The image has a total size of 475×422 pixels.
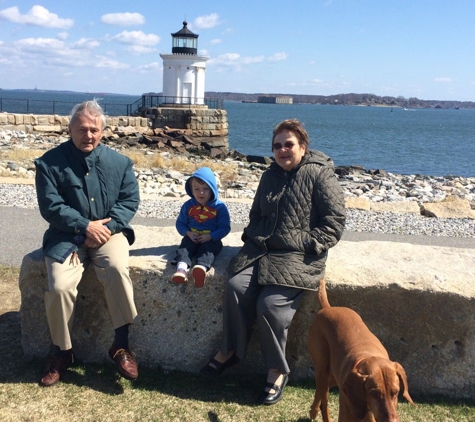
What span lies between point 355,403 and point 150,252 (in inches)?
84.7


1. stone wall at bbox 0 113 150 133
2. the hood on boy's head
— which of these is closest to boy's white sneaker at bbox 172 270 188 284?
the hood on boy's head

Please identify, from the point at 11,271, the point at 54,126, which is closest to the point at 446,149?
the point at 54,126

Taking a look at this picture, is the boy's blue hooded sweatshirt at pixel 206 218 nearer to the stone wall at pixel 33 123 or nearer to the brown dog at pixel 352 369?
the brown dog at pixel 352 369

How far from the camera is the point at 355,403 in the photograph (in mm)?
2701

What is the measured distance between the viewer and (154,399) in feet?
12.4

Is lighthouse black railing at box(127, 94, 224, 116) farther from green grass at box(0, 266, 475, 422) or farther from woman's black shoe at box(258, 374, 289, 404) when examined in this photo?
woman's black shoe at box(258, 374, 289, 404)

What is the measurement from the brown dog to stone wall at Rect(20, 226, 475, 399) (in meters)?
0.50

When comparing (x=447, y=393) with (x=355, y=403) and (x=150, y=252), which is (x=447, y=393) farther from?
(x=150, y=252)

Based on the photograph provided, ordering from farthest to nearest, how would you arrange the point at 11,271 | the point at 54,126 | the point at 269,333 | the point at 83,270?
1. the point at 54,126
2. the point at 11,271
3. the point at 83,270
4. the point at 269,333

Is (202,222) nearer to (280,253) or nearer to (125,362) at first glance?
(280,253)

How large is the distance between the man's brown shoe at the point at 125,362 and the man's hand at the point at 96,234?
72 centimetres

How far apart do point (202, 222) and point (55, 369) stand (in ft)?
4.68

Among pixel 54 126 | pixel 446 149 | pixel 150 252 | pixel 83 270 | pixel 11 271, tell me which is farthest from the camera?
pixel 446 149

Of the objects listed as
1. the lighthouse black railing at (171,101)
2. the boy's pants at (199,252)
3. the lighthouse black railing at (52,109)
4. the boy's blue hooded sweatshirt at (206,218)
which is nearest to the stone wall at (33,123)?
the lighthouse black railing at (171,101)
